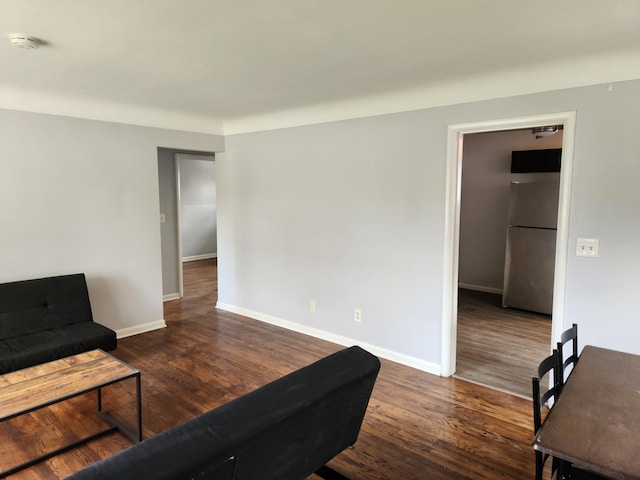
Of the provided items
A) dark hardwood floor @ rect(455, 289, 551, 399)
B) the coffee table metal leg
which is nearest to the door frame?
dark hardwood floor @ rect(455, 289, 551, 399)

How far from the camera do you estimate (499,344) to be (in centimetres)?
414

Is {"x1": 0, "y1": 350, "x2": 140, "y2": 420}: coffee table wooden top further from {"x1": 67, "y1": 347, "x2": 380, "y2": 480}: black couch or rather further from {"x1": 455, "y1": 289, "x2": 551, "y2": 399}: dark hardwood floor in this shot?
{"x1": 455, "y1": 289, "x2": 551, "y2": 399}: dark hardwood floor

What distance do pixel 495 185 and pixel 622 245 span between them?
12.1 ft

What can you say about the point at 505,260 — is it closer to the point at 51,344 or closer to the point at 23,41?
the point at 51,344

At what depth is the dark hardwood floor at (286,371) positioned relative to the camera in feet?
7.47

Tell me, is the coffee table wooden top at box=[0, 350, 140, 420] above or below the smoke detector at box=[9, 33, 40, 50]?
below

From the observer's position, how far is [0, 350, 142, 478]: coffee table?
6.86ft

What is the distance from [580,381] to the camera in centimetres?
171

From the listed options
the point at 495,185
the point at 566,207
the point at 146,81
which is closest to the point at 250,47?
the point at 146,81

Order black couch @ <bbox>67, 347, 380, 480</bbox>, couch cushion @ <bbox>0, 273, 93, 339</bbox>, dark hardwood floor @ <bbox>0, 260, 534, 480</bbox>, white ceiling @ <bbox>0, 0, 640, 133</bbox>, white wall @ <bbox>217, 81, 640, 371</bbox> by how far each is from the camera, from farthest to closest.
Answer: couch cushion @ <bbox>0, 273, 93, 339</bbox>
white wall @ <bbox>217, 81, 640, 371</bbox>
dark hardwood floor @ <bbox>0, 260, 534, 480</bbox>
white ceiling @ <bbox>0, 0, 640, 133</bbox>
black couch @ <bbox>67, 347, 380, 480</bbox>

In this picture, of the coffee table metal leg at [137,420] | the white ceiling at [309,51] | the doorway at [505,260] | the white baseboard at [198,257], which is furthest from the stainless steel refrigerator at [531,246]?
the white baseboard at [198,257]

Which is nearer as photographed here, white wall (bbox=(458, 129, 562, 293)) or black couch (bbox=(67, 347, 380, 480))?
black couch (bbox=(67, 347, 380, 480))

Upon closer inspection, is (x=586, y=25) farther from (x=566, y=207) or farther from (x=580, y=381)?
(x=580, y=381)

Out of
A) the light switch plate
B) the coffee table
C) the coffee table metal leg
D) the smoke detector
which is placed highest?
the smoke detector
